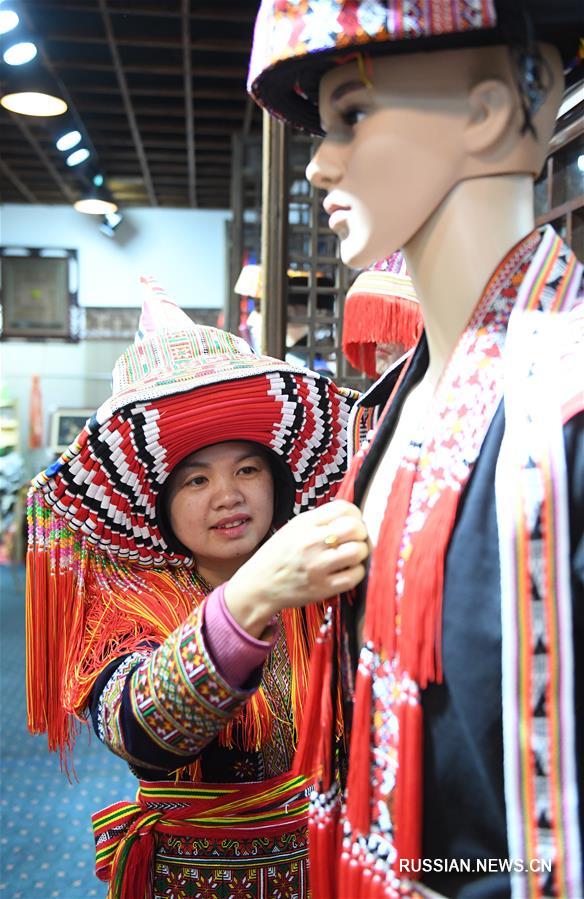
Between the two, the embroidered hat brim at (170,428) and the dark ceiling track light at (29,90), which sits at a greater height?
the dark ceiling track light at (29,90)

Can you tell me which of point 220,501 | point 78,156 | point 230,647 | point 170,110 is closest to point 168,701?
point 230,647

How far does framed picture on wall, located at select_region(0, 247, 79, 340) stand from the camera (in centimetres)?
806

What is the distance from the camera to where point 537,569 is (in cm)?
63

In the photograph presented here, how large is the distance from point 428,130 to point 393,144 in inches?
1.3

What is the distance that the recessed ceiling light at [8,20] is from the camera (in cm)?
345

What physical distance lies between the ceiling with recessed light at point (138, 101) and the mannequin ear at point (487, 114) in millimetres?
3583

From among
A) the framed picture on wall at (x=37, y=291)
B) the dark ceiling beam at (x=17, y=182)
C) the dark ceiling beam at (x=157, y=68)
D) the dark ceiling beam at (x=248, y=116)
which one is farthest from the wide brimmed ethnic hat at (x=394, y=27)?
the framed picture on wall at (x=37, y=291)

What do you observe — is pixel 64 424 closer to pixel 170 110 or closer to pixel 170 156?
pixel 170 156

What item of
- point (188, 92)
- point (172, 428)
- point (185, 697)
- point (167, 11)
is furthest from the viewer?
point (188, 92)

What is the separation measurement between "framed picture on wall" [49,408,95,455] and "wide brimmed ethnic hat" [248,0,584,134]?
632 cm

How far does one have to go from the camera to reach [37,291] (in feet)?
26.5

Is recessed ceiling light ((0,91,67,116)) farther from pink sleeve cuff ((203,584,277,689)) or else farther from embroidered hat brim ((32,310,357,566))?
pink sleeve cuff ((203,584,277,689))

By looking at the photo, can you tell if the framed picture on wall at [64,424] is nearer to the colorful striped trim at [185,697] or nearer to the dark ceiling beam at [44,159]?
the dark ceiling beam at [44,159]

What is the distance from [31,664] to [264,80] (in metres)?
0.91
